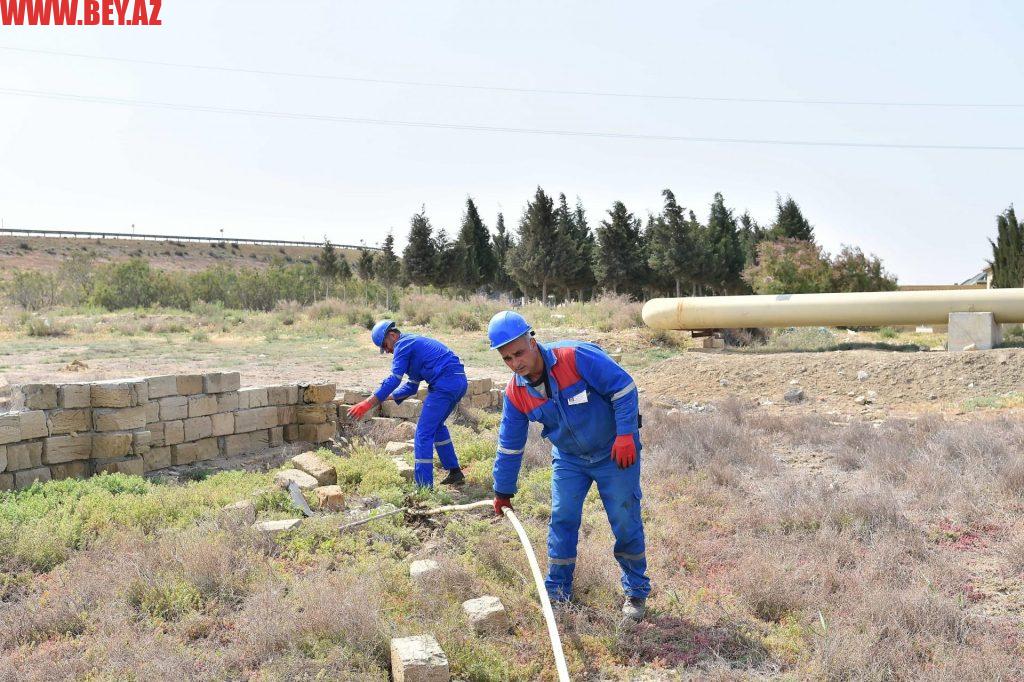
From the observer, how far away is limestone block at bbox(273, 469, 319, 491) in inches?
269

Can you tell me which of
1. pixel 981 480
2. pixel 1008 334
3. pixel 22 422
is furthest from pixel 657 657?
pixel 1008 334

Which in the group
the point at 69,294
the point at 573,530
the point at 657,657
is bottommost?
the point at 657,657

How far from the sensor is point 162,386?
26.9 ft

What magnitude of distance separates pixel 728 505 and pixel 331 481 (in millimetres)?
3696

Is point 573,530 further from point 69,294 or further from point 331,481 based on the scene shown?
point 69,294

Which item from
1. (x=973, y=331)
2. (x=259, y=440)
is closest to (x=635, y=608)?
(x=259, y=440)

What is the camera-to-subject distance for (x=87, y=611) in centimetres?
439

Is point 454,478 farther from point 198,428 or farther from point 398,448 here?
point 198,428

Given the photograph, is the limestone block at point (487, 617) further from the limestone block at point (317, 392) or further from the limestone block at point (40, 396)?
the limestone block at point (317, 392)

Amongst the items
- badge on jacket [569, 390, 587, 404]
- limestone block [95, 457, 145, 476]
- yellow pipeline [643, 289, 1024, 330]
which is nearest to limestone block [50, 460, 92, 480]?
limestone block [95, 457, 145, 476]

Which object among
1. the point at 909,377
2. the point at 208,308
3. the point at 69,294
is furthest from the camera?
the point at 69,294

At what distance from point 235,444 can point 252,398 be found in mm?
579

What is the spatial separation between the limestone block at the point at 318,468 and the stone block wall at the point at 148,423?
169 centimetres

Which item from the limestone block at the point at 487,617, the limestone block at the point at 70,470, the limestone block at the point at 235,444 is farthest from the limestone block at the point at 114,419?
the limestone block at the point at 487,617
